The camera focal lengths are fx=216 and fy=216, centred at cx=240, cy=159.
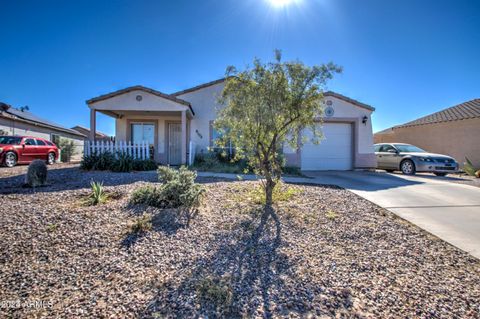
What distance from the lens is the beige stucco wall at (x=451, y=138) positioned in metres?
13.1

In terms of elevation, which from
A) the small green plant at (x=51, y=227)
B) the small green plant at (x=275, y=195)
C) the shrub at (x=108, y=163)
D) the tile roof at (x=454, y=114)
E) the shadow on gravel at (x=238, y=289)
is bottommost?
the shadow on gravel at (x=238, y=289)

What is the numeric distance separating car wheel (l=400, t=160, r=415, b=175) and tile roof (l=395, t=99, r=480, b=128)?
24.2 feet

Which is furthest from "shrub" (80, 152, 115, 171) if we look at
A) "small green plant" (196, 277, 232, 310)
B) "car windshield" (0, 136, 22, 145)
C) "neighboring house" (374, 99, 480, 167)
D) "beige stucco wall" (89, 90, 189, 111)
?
"neighboring house" (374, 99, 480, 167)

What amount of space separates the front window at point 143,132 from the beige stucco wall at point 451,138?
1832cm

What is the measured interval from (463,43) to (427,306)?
38.0ft

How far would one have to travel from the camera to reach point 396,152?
10.7 metres

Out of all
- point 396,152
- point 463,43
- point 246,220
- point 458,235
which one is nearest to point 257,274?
point 246,220

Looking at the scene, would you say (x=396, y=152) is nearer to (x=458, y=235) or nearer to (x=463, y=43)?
(x=463, y=43)

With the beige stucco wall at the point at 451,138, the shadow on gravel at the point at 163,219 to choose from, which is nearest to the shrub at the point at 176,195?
the shadow on gravel at the point at 163,219

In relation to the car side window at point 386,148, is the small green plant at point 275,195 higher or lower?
lower

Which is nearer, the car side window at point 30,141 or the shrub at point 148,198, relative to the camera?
the shrub at point 148,198

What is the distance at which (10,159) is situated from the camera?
1027cm

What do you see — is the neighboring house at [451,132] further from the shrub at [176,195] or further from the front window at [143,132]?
the front window at [143,132]

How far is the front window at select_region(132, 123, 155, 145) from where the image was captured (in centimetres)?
1176
